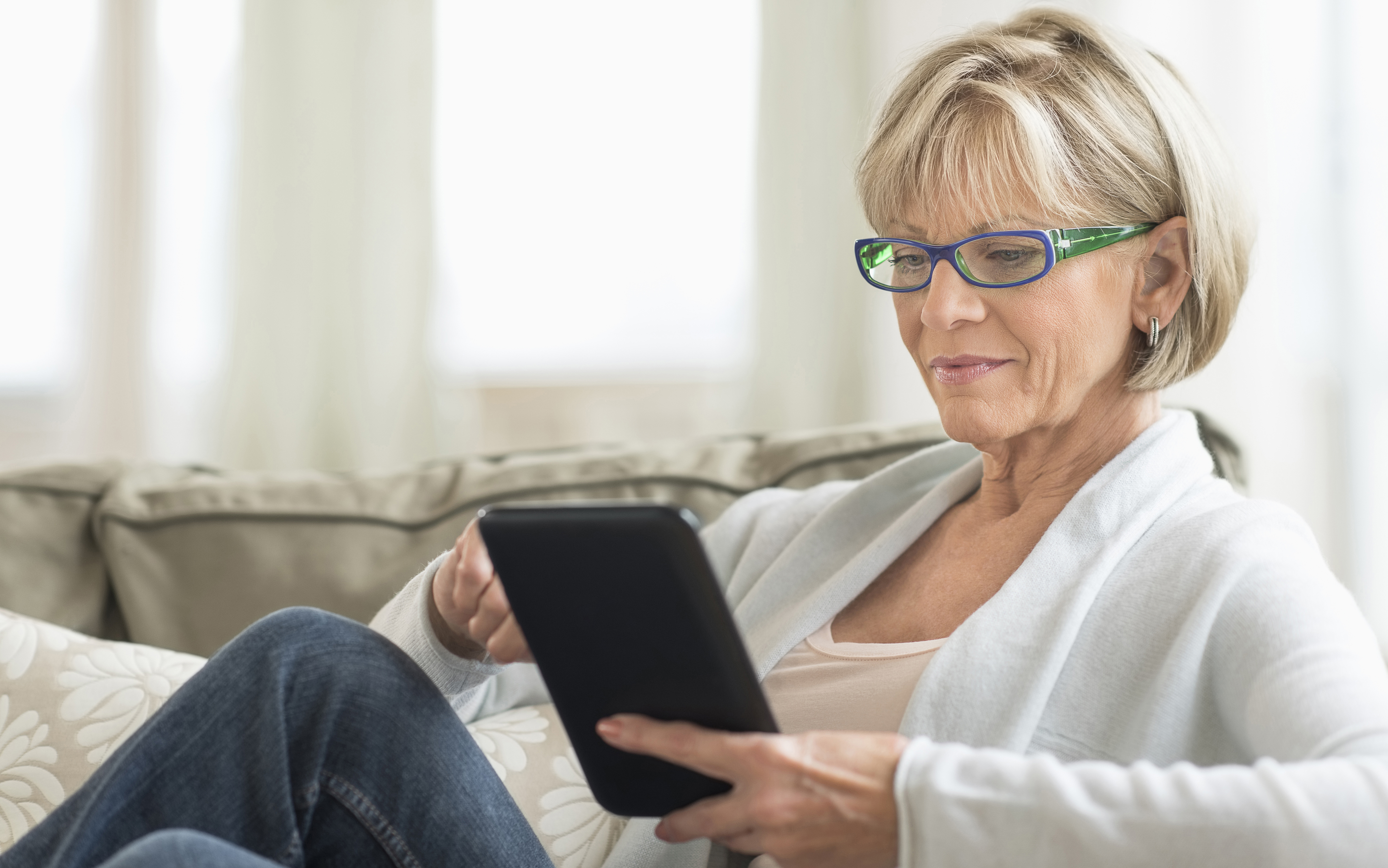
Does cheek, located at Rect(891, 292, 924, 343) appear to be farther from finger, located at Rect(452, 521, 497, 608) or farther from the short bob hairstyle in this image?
finger, located at Rect(452, 521, 497, 608)

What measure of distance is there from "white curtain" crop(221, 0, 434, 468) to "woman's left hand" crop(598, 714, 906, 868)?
178cm

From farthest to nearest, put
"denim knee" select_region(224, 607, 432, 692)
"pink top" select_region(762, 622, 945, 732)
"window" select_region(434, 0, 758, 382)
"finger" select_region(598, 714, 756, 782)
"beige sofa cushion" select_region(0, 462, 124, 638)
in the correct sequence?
"window" select_region(434, 0, 758, 382)
"beige sofa cushion" select_region(0, 462, 124, 638)
"pink top" select_region(762, 622, 945, 732)
"denim knee" select_region(224, 607, 432, 692)
"finger" select_region(598, 714, 756, 782)

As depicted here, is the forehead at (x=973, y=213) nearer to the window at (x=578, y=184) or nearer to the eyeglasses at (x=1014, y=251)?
the eyeglasses at (x=1014, y=251)

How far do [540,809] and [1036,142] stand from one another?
31.3 inches

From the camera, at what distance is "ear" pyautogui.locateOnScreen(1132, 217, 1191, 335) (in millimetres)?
Result: 1024

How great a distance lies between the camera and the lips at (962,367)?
1031mm

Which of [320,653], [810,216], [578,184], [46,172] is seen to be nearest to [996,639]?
[320,653]

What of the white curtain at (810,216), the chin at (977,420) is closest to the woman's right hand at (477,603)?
the chin at (977,420)

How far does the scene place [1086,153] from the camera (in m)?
0.98

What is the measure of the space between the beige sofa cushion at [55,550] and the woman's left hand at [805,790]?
994 millimetres

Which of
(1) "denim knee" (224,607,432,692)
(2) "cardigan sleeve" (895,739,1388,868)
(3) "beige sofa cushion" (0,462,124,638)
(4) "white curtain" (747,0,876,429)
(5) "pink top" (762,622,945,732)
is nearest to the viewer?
(2) "cardigan sleeve" (895,739,1388,868)

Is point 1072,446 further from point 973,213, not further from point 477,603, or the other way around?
point 477,603

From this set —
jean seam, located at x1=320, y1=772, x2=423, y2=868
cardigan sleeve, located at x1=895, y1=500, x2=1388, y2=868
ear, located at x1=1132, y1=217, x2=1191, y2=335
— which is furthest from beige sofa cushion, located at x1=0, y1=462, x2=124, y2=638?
ear, located at x1=1132, y1=217, x2=1191, y2=335

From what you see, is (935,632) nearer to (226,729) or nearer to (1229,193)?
(1229,193)
